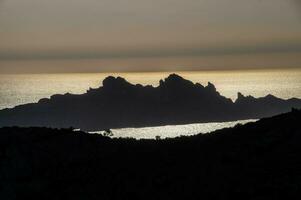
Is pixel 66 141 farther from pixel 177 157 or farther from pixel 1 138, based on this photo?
pixel 177 157

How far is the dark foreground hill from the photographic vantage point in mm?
29328

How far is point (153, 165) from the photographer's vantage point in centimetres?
3431

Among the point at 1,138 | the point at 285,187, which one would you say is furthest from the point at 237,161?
the point at 1,138

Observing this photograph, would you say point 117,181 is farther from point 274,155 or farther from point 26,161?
point 274,155

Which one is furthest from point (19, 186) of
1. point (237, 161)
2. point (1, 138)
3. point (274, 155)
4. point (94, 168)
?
point (274, 155)

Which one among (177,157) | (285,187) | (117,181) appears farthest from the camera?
(177,157)

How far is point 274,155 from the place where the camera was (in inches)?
1368

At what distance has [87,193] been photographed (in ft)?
95.6

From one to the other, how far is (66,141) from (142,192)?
10159 millimetres

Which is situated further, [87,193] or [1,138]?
[1,138]

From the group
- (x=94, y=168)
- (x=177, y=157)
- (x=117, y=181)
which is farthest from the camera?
(x=177, y=157)

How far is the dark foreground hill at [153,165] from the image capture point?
29.3 metres

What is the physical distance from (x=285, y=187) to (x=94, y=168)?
12.0 m

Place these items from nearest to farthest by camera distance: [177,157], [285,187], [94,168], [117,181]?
[285,187] → [117,181] → [94,168] → [177,157]
